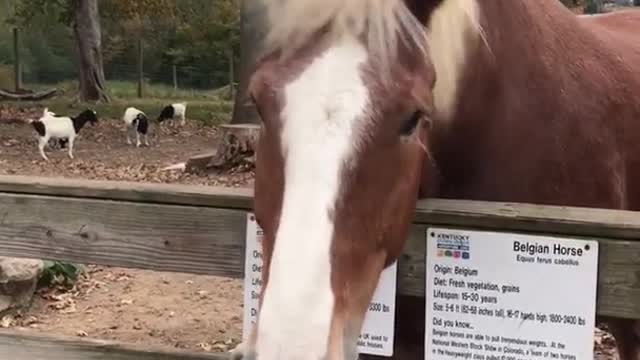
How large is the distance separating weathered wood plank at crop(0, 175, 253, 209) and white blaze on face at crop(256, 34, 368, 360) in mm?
701

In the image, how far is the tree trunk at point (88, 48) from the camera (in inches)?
858

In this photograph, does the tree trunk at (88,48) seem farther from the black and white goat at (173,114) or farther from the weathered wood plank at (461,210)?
the weathered wood plank at (461,210)

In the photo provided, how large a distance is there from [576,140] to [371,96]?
1.00 meters

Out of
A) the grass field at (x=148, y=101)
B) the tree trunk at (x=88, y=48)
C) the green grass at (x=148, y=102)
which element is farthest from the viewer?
the tree trunk at (x=88, y=48)

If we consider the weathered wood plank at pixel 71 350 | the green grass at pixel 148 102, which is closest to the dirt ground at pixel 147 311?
the weathered wood plank at pixel 71 350

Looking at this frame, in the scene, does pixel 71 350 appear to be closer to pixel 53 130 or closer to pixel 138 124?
pixel 53 130

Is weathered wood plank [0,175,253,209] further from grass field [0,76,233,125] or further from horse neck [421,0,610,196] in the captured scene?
grass field [0,76,233,125]

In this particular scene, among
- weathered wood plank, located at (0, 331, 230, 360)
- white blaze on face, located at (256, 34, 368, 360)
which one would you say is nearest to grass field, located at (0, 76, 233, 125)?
weathered wood plank, located at (0, 331, 230, 360)

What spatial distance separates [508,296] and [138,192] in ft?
3.39

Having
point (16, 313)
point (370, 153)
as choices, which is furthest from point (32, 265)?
point (370, 153)

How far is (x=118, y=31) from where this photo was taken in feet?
104

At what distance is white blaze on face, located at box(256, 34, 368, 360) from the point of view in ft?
5.15

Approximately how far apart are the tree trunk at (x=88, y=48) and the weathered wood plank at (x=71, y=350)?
65.4ft

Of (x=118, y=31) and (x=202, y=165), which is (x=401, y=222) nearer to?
(x=202, y=165)
